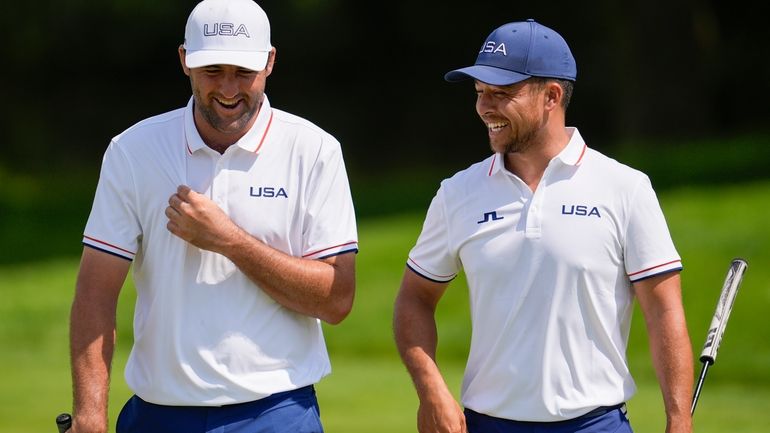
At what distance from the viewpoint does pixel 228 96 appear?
12.7ft

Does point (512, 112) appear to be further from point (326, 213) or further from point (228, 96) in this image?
point (228, 96)

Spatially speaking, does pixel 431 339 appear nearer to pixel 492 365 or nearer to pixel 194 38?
pixel 492 365

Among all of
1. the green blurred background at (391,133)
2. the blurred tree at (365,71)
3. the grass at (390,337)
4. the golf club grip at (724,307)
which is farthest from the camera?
the blurred tree at (365,71)

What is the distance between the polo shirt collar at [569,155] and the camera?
13.1 ft

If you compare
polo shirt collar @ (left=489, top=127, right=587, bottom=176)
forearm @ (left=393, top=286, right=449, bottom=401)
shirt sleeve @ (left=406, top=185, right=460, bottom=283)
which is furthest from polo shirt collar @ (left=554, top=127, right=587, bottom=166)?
forearm @ (left=393, top=286, right=449, bottom=401)

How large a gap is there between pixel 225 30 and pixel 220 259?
63 centimetres

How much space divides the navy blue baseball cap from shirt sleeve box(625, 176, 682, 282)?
42 cm

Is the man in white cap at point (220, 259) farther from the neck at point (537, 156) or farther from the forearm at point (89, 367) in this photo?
the neck at point (537, 156)

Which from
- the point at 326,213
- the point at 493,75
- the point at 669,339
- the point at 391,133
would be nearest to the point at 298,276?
the point at 326,213

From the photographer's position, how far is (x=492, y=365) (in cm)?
395

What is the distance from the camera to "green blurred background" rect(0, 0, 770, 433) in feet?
37.1

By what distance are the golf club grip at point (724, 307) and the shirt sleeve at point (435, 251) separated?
2.84ft

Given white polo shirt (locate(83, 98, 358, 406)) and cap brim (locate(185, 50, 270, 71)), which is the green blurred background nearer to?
white polo shirt (locate(83, 98, 358, 406))

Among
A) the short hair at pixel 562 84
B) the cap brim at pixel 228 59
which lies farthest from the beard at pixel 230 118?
the short hair at pixel 562 84
